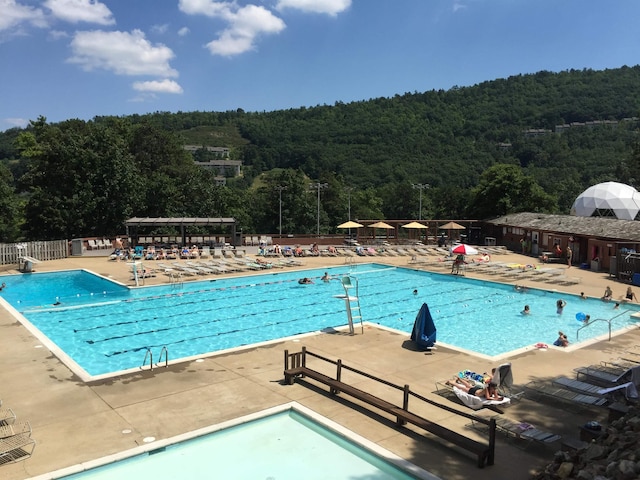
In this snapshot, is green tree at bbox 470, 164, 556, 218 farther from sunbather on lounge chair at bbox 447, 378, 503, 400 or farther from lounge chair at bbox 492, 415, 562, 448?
lounge chair at bbox 492, 415, 562, 448

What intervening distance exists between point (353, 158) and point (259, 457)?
289ft

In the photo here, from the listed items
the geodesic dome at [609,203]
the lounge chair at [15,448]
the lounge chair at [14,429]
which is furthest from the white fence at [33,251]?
the geodesic dome at [609,203]

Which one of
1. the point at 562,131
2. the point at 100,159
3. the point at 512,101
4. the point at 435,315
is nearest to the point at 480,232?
the point at 435,315

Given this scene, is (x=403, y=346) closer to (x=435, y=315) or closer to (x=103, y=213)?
(x=435, y=315)

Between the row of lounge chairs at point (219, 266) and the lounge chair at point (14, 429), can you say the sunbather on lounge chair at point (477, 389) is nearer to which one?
the lounge chair at point (14, 429)

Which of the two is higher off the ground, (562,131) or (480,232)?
(562,131)

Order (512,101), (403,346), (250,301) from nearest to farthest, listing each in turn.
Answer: (403,346)
(250,301)
(512,101)

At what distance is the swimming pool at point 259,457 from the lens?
6.87 m

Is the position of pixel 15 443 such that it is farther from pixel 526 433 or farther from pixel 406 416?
pixel 526 433

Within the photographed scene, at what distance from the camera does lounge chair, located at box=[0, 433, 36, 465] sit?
682 cm

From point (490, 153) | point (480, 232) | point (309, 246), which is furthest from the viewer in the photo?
point (490, 153)

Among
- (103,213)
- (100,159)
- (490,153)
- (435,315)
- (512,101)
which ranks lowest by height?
(435,315)

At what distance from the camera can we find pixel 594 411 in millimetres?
8617

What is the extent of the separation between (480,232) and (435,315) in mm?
23838
